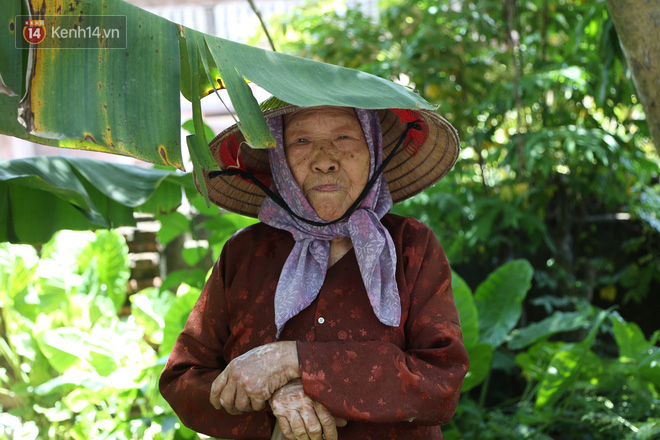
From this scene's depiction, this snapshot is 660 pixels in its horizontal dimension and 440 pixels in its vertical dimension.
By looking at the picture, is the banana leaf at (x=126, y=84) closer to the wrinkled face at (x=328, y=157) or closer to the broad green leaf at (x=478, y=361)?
the wrinkled face at (x=328, y=157)

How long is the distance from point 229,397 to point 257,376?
96mm

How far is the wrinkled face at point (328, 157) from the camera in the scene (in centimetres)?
163

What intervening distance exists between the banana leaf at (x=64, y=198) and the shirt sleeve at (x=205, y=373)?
55cm

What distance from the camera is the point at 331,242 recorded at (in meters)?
1.72

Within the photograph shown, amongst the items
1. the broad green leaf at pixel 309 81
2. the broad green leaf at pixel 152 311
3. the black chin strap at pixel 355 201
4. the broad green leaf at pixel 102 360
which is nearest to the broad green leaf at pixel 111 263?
Result: the broad green leaf at pixel 152 311

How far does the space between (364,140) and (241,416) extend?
0.79 metres

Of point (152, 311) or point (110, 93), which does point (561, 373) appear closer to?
point (152, 311)

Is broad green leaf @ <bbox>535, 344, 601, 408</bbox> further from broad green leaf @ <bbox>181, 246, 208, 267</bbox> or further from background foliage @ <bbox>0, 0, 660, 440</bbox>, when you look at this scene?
broad green leaf @ <bbox>181, 246, 208, 267</bbox>

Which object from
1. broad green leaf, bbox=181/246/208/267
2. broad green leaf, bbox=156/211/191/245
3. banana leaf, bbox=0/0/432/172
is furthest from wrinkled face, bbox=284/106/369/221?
broad green leaf, bbox=181/246/208/267

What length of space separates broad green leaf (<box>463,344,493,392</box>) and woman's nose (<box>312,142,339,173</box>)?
1662 mm

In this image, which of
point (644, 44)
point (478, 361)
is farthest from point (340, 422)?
point (478, 361)

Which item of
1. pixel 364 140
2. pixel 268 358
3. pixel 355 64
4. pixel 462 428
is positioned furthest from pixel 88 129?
pixel 355 64

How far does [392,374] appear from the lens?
1.40 metres

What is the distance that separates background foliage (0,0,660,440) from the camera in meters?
3.03
